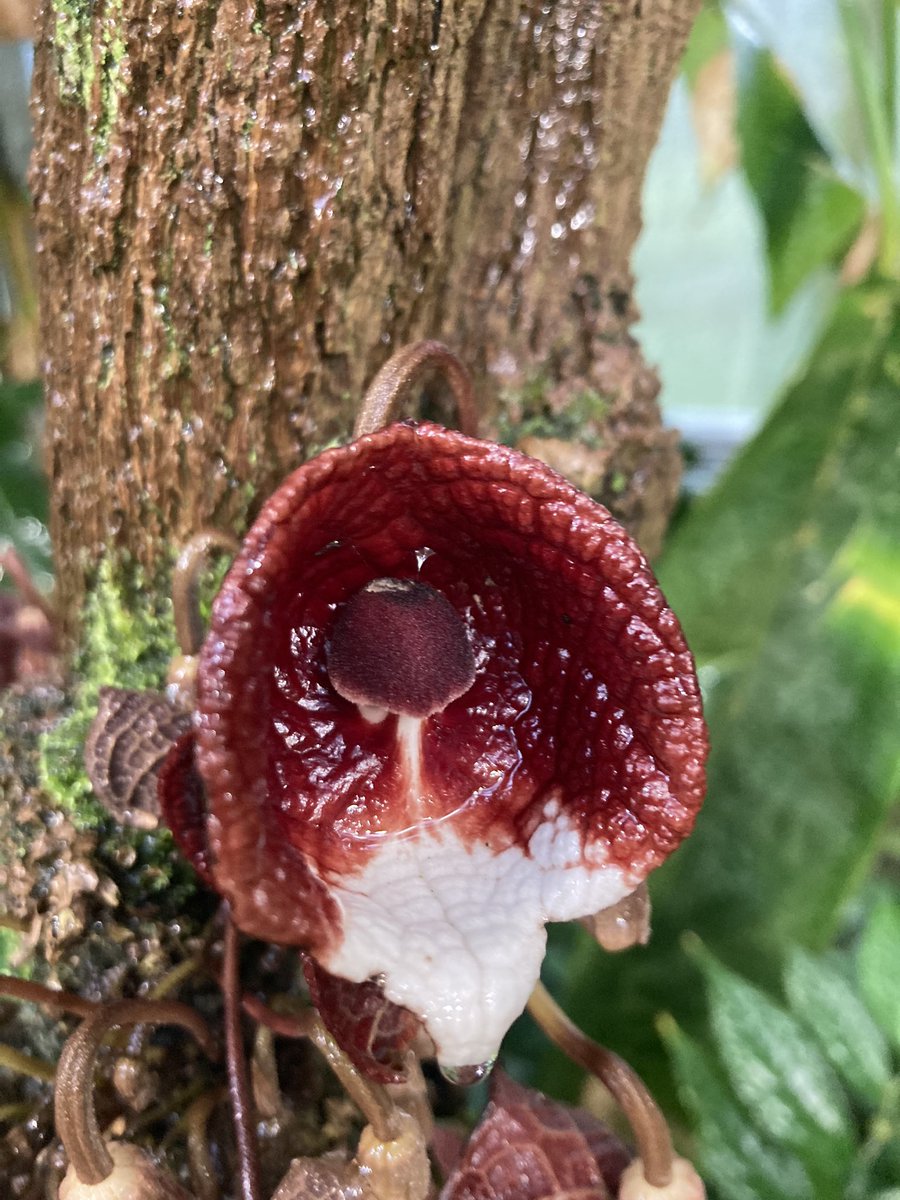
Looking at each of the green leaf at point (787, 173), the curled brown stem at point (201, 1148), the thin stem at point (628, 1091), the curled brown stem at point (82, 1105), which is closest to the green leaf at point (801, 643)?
the green leaf at point (787, 173)

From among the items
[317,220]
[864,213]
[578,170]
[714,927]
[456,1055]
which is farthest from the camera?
[864,213]

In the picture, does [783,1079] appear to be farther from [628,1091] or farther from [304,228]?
[304,228]

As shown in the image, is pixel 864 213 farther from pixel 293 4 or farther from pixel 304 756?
pixel 304 756

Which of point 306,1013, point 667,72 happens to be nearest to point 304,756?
point 306,1013

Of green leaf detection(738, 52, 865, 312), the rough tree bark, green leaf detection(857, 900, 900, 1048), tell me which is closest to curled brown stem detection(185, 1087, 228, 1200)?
the rough tree bark

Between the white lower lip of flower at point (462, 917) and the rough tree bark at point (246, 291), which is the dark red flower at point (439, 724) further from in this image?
the rough tree bark at point (246, 291)

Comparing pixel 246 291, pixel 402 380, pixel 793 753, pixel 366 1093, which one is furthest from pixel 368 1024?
pixel 793 753
